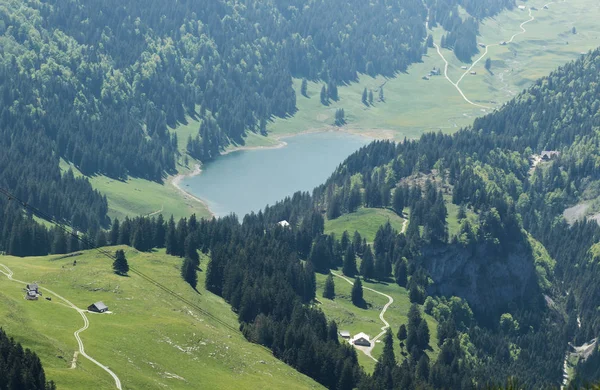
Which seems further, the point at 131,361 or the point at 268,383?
the point at 268,383

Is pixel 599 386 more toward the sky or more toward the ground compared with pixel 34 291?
more toward the sky

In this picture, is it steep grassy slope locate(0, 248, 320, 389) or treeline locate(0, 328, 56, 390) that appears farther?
steep grassy slope locate(0, 248, 320, 389)

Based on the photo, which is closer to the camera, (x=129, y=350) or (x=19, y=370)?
(x=19, y=370)

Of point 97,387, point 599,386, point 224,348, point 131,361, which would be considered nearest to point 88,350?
point 131,361

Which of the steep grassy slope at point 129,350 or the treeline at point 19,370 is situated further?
the steep grassy slope at point 129,350

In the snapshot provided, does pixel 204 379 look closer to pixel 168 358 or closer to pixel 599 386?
pixel 168 358

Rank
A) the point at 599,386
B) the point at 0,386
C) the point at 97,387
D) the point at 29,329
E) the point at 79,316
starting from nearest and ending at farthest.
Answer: the point at 599,386 < the point at 0,386 < the point at 97,387 < the point at 29,329 < the point at 79,316

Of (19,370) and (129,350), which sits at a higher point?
(19,370)

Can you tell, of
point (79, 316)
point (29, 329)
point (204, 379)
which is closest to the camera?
point (29, 329)
